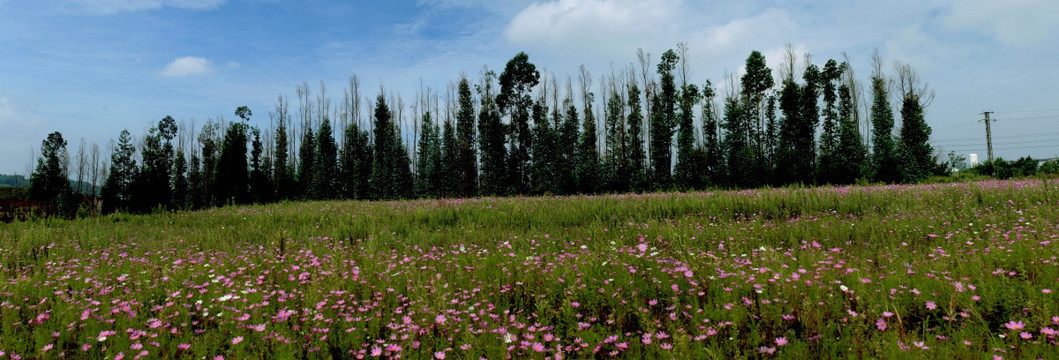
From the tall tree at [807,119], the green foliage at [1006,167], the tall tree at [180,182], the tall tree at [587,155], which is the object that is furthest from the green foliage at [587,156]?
the tall tree at [180,182]

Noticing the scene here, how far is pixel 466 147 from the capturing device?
4203 centimetres

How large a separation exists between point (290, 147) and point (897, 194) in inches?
2561

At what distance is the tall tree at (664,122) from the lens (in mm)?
39156

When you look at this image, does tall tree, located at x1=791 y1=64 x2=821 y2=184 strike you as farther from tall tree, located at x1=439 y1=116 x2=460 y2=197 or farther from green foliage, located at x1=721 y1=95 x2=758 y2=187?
tall tree, located at x1=439 y1=116 x2=460 y2=197

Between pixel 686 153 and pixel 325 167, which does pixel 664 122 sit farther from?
pixel 325 167

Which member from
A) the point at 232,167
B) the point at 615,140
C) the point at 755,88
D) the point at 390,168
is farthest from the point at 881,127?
the point at 232,167

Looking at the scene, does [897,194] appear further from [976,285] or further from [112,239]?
[112,239]

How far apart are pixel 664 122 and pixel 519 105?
14195 mm

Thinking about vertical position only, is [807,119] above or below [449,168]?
above

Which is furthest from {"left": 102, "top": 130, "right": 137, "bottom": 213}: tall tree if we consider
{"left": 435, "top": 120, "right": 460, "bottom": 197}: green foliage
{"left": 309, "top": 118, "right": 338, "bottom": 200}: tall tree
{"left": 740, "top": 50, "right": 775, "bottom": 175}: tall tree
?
{"left": 740, "top": 50, "right": 775, "bottom": 175}: tall tree

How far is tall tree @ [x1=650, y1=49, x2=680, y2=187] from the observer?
39.2 meters

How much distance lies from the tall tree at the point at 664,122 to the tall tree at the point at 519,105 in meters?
12.1

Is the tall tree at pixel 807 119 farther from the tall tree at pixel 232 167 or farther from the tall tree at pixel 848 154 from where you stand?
the tall tree at pixel 232 167

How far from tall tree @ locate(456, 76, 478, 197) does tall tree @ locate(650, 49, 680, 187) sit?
16389mm
